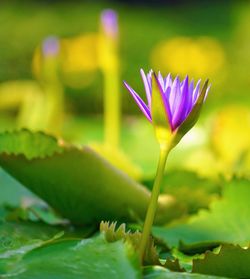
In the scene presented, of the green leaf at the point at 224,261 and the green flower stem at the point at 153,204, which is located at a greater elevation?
the green flower stem at the point at 153,204

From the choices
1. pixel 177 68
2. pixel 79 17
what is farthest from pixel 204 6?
pixel 177 68

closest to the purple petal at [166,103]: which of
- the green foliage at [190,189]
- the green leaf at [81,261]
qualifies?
the green leaf at [81,261]

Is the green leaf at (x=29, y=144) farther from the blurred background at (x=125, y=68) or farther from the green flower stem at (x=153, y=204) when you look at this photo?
the blurred background at (x=125, y=68)

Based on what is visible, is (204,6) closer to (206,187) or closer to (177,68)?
(177,68)

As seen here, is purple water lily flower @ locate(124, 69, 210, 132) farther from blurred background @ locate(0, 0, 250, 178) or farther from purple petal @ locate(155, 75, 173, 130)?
blurred background @ locate(0, 0, 250, 178)

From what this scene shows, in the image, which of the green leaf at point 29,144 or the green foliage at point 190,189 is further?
the green foliage at point 190,189
